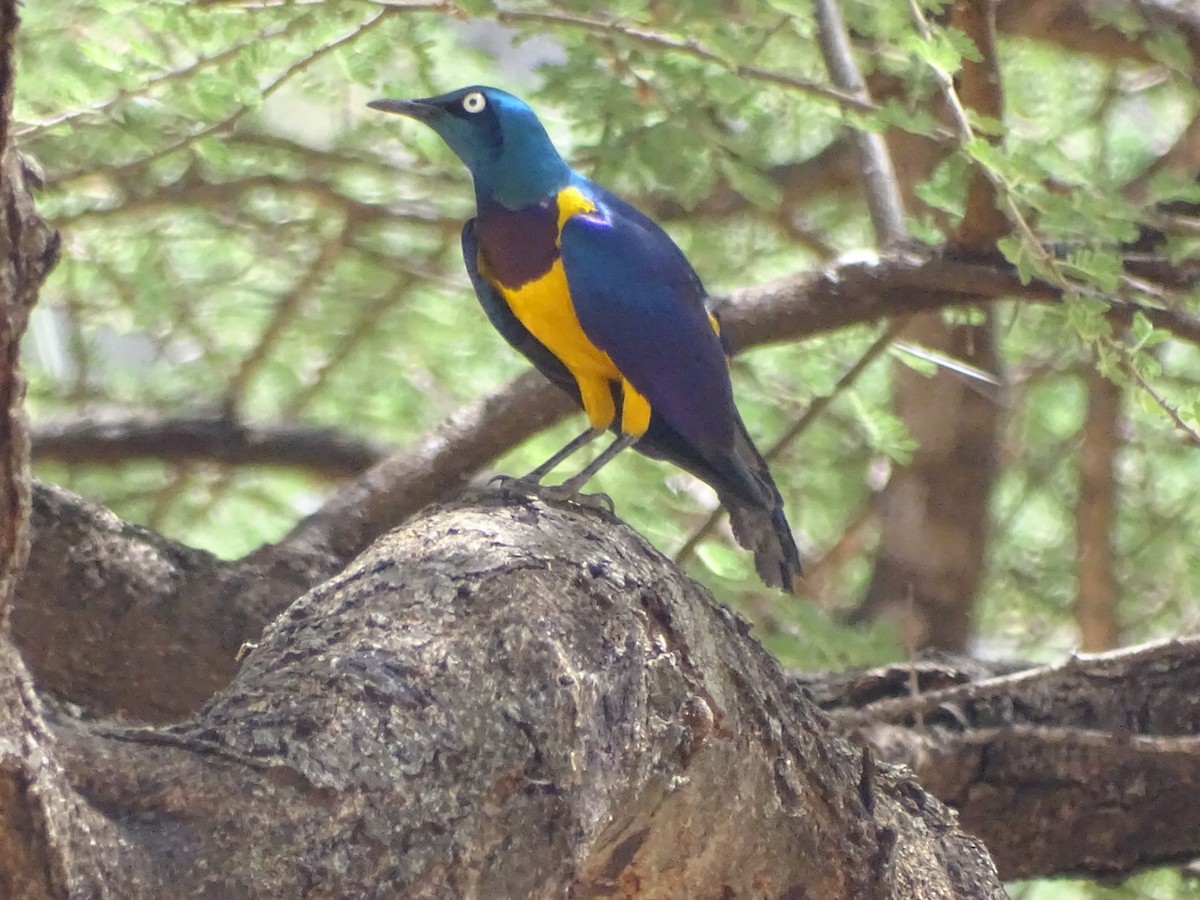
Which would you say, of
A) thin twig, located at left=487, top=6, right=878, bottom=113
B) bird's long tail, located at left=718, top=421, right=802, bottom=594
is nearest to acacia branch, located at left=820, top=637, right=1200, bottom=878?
bird's long tail, located at left=718, top=421, right=802, bottom=594

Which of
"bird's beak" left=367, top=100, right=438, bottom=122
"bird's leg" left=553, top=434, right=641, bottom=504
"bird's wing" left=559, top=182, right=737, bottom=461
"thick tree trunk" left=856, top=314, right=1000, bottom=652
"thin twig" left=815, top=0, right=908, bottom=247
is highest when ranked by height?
"thin twig" left=815, top=0, right=908, bottom=247

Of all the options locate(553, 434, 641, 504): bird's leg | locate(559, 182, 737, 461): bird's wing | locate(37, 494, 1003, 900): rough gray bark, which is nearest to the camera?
locate(37, 494, 1003, 900): rough gray bark

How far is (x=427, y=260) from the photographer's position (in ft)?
14.4

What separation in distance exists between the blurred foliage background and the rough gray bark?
108 cm

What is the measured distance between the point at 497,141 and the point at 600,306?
16.4 inches

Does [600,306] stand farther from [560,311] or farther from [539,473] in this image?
[539,473]

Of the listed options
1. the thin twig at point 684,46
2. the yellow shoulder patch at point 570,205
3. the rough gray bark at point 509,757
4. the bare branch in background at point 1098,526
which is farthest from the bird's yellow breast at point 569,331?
the bare branch in background at point 1098,526

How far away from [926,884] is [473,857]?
949 millimetres

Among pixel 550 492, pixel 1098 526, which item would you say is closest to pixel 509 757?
pixel 550 492

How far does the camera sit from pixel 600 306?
8.08ft

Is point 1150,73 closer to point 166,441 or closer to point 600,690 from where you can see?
point 166,441

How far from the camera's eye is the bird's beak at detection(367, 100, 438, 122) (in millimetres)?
2619

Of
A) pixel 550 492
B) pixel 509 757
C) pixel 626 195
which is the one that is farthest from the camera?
pixel 626 195

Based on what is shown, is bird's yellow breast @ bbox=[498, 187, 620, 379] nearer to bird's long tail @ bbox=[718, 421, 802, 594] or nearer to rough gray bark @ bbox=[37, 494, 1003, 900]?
bird's long tail @ bbox=[718, 421, 802, 594]
